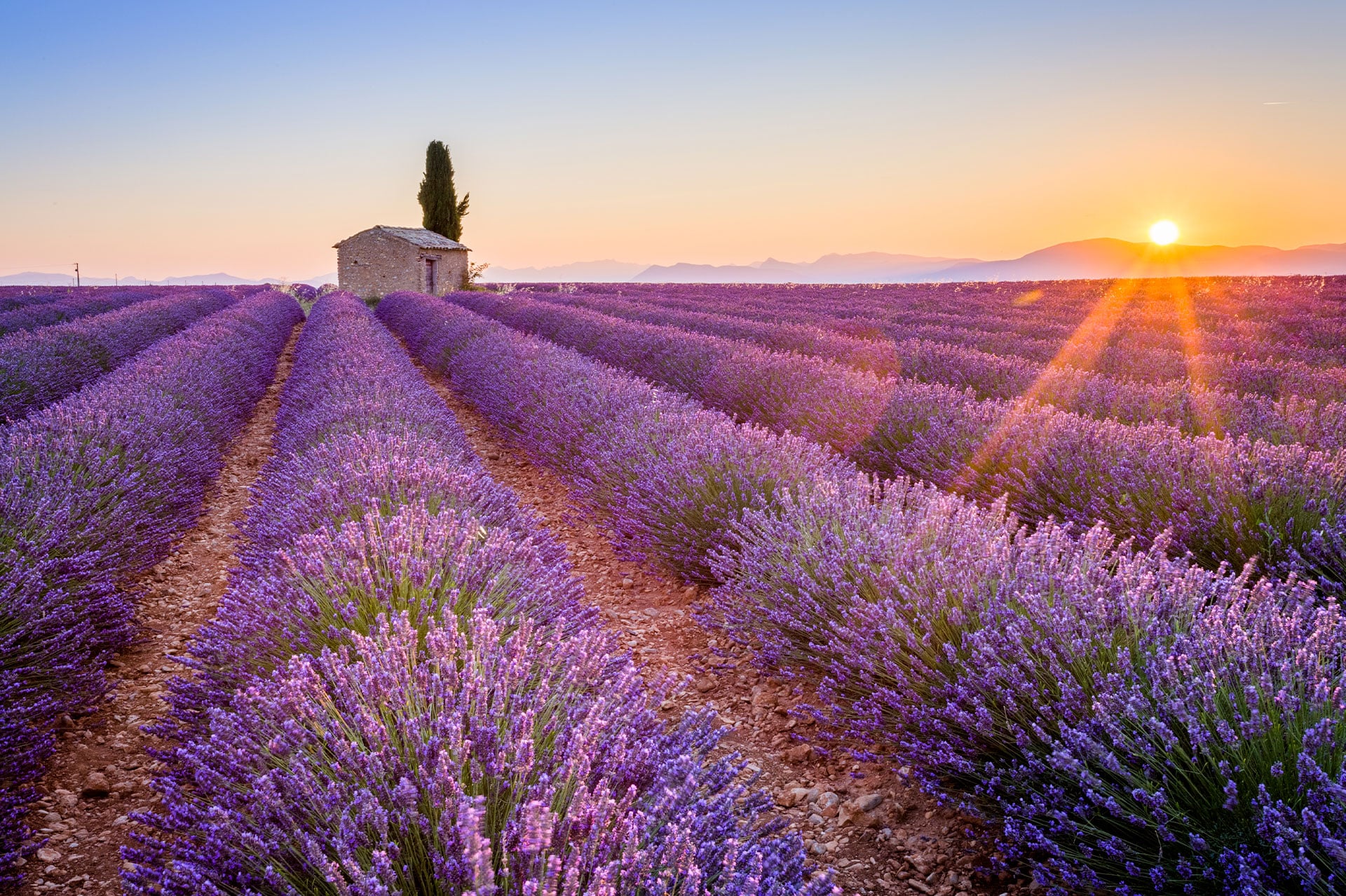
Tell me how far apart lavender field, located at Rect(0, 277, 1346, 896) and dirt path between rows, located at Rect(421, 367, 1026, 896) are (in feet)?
0.05

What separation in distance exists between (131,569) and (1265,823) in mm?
4156

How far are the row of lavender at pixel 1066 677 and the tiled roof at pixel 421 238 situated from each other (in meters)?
27.0

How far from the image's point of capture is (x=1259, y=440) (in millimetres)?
3365

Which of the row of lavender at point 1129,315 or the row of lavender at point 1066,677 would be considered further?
the row of lavender at point 1129,315

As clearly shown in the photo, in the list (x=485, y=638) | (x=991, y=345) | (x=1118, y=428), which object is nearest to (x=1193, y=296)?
(x=991, y=345)

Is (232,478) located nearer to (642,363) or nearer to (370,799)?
(642,363)

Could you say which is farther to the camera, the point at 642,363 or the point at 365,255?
the point at 365,255

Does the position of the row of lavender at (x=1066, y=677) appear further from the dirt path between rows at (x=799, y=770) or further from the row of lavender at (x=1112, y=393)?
the row of lavender at (x=1112, y=393)

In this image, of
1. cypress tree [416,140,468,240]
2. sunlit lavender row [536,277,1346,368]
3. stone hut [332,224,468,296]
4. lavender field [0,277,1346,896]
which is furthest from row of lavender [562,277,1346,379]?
cypress tree [416,140,468,240]

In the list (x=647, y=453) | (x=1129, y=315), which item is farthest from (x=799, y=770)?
(x=1129, y=315)

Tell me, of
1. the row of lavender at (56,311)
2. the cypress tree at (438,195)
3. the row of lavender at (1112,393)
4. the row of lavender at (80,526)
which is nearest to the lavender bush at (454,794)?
the row of lavender at (80,526)

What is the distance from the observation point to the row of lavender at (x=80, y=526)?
2203mm

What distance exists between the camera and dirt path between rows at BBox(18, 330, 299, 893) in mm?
2002

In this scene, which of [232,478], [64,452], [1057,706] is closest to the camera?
[1057,706]
